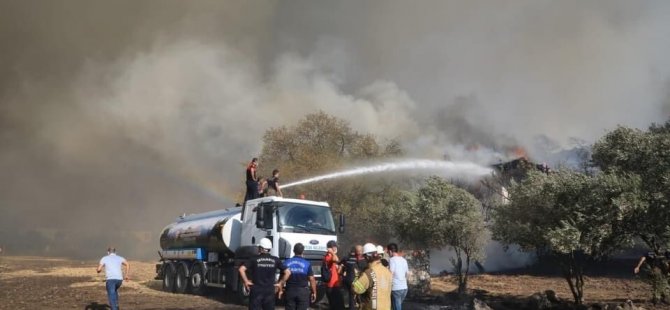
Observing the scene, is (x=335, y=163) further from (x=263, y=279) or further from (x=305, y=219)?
(x=263, y=279)

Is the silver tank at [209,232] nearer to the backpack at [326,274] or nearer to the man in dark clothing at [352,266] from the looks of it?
the backpack at [326,274]

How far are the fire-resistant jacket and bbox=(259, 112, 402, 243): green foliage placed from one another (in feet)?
79.3

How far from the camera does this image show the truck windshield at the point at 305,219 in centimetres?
1509

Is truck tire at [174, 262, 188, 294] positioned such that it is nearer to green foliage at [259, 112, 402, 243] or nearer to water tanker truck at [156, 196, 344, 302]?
water tanker truck at [156, 196, 344, 302]

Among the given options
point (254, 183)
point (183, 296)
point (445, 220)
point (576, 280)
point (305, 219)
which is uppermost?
point (254, 183)

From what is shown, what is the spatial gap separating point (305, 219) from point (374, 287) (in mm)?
8546

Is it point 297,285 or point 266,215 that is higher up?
point 266,215

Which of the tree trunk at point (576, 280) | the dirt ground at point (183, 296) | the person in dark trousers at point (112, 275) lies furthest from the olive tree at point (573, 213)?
the person in dark trousers at point (112, 275)

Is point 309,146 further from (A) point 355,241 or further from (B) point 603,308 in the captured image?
(B) point 603,308

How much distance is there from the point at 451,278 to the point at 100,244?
73961 millimetres

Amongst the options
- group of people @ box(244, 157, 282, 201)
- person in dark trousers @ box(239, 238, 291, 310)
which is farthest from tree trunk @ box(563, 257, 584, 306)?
person in dark trousers @ box(239, 238, 291, 310)

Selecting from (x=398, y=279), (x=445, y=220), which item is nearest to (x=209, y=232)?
(x=445, y=220)

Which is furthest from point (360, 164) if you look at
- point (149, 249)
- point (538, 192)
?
point (149, 249)

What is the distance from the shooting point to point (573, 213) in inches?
573
